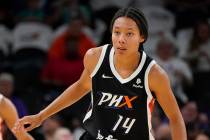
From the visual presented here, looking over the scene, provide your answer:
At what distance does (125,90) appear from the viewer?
4.90m

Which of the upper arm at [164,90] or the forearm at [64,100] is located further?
the forearm at [64,100]

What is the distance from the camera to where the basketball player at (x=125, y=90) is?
4789 millimetres

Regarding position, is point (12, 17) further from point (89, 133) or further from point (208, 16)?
point (89, 133)

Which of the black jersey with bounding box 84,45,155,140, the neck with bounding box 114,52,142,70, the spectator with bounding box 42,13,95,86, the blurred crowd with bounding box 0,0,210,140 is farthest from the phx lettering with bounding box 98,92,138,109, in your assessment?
the spectator with bounding box 42,13,95,86

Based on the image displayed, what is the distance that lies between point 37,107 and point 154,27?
2.36 metres

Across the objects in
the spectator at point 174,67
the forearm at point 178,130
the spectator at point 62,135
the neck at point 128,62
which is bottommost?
the spectator at point 62,135

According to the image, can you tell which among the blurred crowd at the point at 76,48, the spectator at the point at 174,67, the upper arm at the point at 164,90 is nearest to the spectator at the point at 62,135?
the blurred crowd at the point at 76,48

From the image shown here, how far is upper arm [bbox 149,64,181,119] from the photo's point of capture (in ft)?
15.8

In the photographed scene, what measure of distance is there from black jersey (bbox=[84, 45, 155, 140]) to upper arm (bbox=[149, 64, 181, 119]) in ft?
0.18

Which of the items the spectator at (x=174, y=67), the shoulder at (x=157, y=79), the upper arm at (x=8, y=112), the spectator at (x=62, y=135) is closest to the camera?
the shoulder at (x=157, y=79)

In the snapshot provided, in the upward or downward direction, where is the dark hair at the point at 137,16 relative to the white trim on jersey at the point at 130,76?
upward

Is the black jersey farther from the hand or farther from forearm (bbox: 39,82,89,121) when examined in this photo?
the hand

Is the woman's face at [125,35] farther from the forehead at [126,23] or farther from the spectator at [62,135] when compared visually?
the spectator at [62,135]

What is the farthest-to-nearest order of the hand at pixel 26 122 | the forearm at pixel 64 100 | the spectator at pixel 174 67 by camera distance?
1. the spectator at pixel 174 67
2. the forearm at pixel 64 100
3. the hand at pixel 26 122
